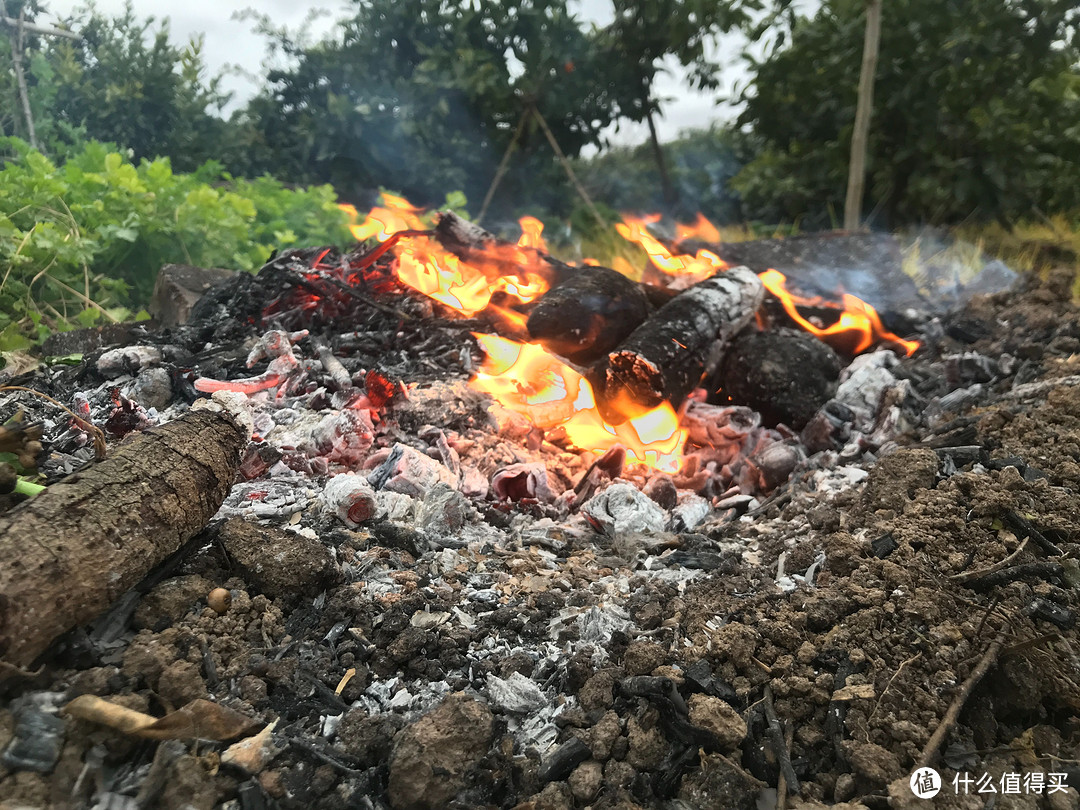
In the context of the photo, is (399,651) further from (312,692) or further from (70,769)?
(70,769)

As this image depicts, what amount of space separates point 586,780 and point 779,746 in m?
0.50

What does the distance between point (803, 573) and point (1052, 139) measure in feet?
31.3

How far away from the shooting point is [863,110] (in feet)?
26.2

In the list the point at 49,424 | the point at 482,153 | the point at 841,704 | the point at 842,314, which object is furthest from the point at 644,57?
the point at 841,704

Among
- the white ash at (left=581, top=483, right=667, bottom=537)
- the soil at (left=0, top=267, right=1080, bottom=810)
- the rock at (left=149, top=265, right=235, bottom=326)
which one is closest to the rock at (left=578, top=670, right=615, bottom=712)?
the soil at (left=0, top=267, right=1080, bottom=810)

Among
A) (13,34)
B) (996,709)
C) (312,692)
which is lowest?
(996,709)

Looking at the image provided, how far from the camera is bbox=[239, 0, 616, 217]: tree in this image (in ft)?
37.8

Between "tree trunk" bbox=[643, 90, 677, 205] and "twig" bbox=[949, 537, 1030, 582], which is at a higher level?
"tree trunk" bbox=[643, 90, 677, 205]

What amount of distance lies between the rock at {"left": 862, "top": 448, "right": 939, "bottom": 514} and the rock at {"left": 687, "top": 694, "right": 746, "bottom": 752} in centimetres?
123

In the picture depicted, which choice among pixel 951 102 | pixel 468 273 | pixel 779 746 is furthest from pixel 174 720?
pixel 951 102

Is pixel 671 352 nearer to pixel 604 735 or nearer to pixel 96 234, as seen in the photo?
pixel 604 735

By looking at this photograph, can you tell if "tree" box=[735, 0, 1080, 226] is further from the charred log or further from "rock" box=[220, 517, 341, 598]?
"rock" box=[220, 517, 341, 598]

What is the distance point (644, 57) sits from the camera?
39.0ft

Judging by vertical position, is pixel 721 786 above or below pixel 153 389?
below
